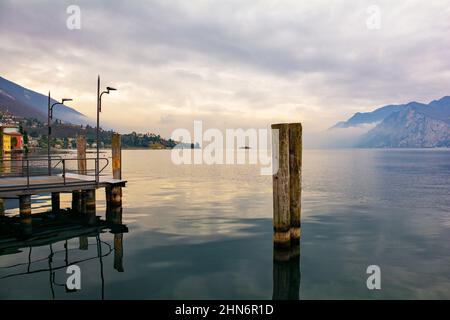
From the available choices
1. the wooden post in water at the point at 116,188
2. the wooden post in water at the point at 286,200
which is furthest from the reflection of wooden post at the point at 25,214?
the wooden post in water at the point at 286,200

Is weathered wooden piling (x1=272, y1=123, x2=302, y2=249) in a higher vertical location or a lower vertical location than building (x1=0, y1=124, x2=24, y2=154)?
lower

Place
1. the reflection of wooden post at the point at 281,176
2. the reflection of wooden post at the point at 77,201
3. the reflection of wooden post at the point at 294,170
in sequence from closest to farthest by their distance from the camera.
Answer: the reflection of wooden post at the point at 281,176, the reflection of wooden post at the point at 294,170, the reflection of wooden post at the point at 77,201

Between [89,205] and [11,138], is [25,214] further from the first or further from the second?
[11,138]

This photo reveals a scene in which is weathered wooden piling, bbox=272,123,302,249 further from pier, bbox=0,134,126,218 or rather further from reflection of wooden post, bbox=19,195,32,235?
reflection of wooden post, bbox=19,195,32,235

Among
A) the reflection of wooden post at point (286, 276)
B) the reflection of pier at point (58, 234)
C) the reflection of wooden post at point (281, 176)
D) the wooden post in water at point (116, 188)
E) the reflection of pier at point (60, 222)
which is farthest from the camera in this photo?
the wooden post in water at point (116, 188)

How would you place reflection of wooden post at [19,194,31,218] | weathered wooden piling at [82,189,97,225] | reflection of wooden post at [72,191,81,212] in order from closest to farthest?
1. reflection of wooden post at [19,194,31,218]
2. weathered wooden piling at [82,189,97,225]
3. reflection of wooden post at [72,191,81,212]

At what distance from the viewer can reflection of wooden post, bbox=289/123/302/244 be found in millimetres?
12023

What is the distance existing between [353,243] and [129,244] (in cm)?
1106

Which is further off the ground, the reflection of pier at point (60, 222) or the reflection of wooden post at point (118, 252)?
the reflection of pier at point (60, 222)

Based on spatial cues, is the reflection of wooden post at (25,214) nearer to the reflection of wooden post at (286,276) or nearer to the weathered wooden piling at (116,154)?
the weathered wooden piling at (116,154)

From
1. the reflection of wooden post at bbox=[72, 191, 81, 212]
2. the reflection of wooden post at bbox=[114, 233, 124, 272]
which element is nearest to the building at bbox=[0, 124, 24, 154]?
the reflection of wooden post at bbox=[72, 191, 81, 212]

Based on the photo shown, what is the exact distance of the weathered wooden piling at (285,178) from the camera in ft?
38.8

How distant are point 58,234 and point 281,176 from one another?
12394mm
